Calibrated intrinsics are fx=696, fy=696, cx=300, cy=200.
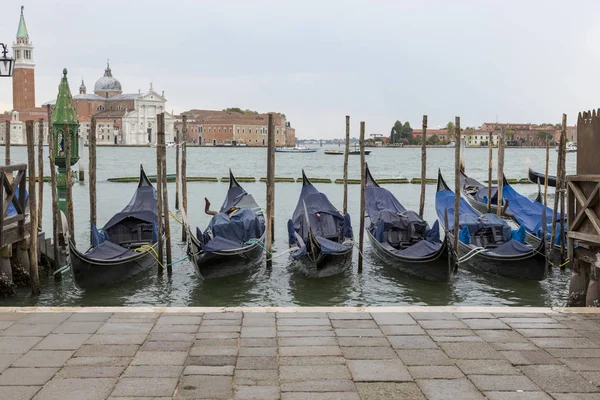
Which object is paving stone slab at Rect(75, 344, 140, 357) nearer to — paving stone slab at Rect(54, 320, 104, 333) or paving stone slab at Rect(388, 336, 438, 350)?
paving stone slab at Rect(54, 320, 104, 333)

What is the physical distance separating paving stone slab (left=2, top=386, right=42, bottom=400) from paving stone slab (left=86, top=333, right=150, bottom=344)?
57cm

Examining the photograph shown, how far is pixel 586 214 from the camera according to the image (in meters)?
4.07

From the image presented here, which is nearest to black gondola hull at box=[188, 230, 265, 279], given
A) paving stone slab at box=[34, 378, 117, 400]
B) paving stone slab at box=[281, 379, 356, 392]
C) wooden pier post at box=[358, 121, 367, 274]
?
wooden pier post at box=[358, 121, 367, 274]

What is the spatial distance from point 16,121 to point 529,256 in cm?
6275

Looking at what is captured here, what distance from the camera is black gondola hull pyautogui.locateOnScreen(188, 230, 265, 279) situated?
21.0 ft

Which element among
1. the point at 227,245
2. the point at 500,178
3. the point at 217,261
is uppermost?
the point at 500,178

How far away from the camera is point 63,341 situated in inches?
118

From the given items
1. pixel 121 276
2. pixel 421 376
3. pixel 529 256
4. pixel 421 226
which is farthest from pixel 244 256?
pixel 421 376

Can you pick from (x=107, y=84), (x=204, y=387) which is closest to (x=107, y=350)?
(x=204, y=387)

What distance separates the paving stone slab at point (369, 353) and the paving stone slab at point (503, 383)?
380mm

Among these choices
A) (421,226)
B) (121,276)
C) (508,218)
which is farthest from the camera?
(508,218)

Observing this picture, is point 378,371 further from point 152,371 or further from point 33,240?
point 33,240

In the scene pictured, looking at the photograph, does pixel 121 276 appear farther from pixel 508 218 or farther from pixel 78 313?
pixel 508 218

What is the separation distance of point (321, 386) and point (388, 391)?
236mm
